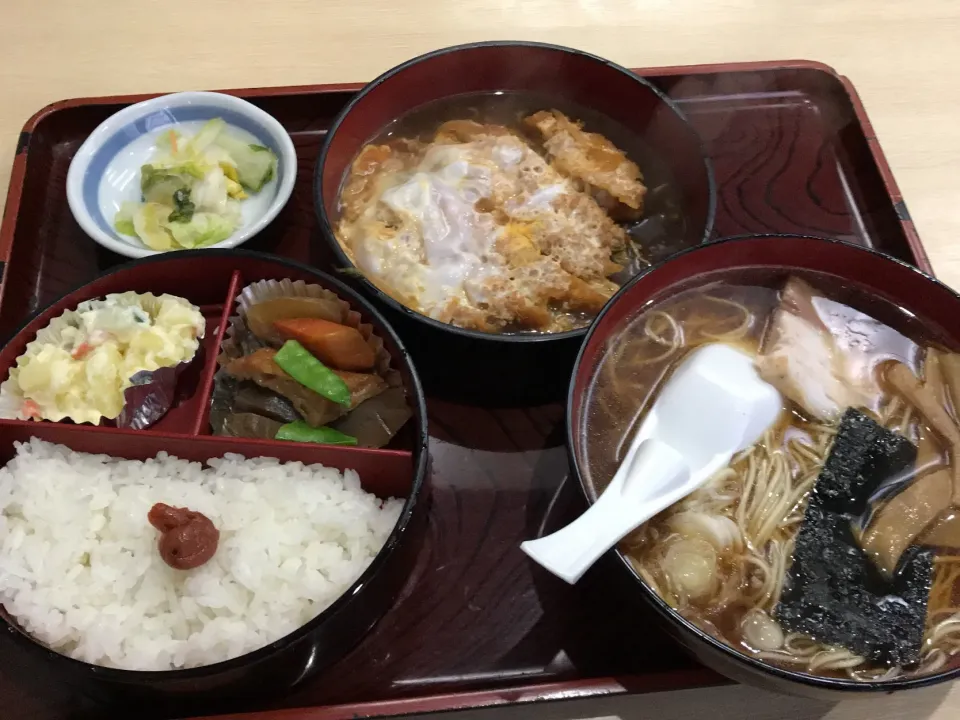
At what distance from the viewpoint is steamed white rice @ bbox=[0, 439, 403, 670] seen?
1.33m

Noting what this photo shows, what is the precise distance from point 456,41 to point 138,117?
3.42 ft

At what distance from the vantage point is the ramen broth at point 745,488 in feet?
3.82

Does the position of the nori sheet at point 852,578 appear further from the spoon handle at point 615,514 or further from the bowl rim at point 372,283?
the bowl rim at point 372,283

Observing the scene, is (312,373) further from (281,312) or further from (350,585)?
(350,585)

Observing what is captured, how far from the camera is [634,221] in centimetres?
199

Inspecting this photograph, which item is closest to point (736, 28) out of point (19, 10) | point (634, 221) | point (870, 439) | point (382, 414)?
point (634, 221)

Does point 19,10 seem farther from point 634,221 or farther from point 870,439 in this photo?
point 870,439

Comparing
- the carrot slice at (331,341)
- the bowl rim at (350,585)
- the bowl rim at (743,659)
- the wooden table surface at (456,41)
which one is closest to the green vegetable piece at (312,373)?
the carrot slice at (331,341)

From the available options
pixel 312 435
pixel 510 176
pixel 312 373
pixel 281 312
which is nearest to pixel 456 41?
pixel 510 176

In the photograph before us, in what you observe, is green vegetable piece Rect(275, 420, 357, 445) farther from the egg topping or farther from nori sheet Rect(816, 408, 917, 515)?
nori sheet Rect(816, 408, 917, 515)

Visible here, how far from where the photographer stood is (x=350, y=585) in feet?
4.51

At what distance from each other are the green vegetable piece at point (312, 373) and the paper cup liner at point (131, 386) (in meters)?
0.25

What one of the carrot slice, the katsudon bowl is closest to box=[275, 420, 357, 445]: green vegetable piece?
the carrot slice

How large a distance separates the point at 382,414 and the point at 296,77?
1308mm
